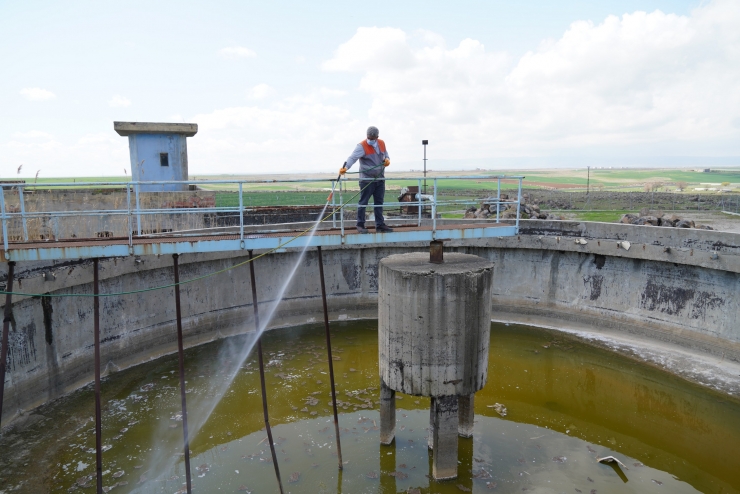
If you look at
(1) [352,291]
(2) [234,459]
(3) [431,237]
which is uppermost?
(3) [431,237]

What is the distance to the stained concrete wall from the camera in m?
12.0

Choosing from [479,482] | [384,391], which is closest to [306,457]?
[384,391]

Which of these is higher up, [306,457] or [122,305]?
[122,305]

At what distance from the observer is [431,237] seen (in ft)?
28.7

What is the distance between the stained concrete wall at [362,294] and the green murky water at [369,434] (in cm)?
118

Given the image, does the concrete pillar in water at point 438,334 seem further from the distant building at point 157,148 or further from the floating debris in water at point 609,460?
the distant building at point 157,148

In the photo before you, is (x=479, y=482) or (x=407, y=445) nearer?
(x=479, y=482)

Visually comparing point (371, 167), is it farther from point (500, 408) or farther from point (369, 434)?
point (500, 408)

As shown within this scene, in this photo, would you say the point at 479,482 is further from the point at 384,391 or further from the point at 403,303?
the point at 403,303

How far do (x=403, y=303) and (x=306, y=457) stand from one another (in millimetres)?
3918

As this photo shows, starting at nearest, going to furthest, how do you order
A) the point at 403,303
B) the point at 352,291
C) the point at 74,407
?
the point at 403,303 < the point at 74,407 < the point at 352,291

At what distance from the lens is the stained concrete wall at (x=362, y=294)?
1202 cm

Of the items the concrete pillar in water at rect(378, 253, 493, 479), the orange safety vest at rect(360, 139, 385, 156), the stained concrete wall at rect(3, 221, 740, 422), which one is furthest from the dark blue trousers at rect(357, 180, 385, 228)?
the stained concrete wall at rect(3, 221, 740, 422)

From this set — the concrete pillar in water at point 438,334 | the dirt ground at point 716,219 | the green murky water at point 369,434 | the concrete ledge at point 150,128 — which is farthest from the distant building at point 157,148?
the dirt ground at point 716,219
